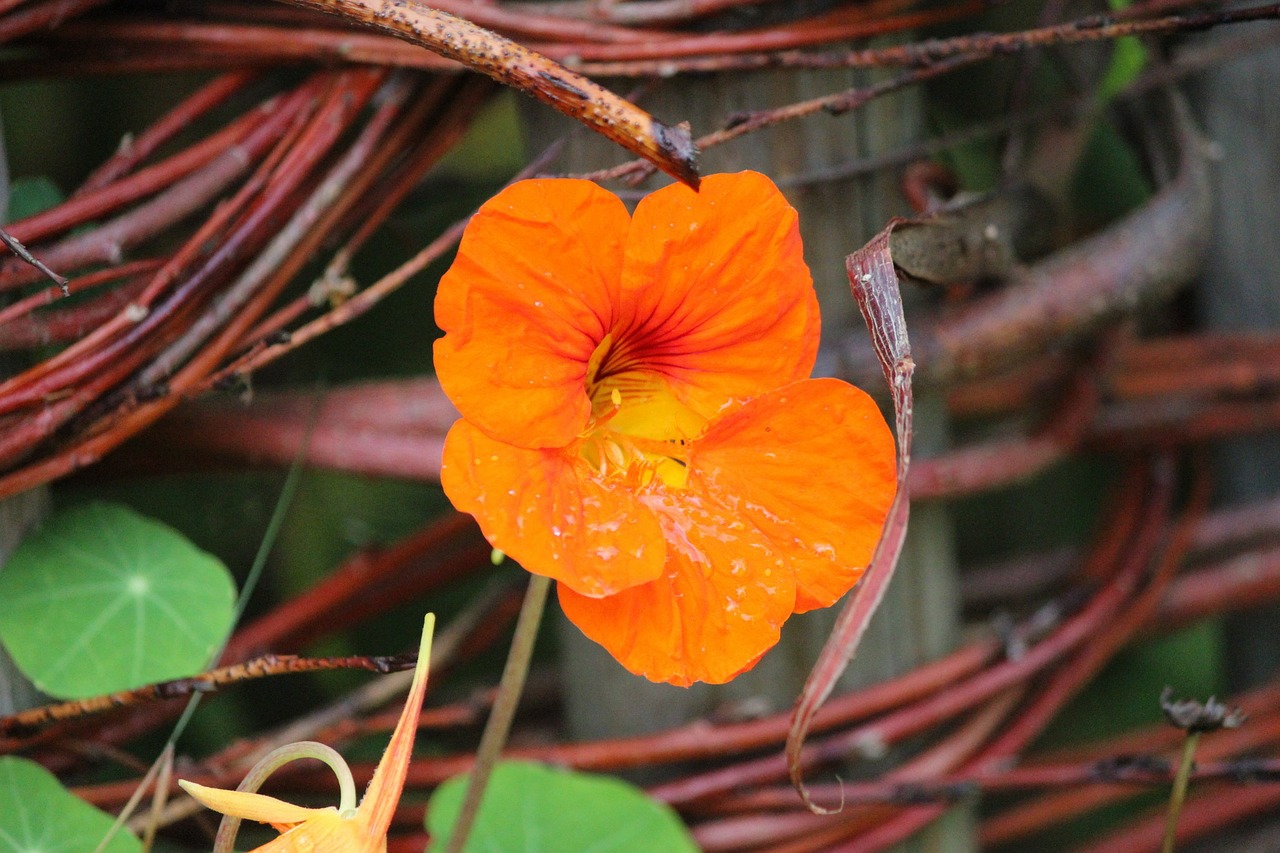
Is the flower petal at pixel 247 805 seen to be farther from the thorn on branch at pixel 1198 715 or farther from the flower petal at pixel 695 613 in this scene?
the thorn on branch at pixel 1198 715

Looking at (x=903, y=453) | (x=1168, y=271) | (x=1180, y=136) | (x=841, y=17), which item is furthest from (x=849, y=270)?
(x=1180, y=136)

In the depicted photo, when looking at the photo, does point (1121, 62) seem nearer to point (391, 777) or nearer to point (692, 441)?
point (692, 441)

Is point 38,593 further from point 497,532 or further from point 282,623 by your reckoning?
point 497,532

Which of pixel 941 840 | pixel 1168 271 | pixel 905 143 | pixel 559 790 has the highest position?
pixel 905 143

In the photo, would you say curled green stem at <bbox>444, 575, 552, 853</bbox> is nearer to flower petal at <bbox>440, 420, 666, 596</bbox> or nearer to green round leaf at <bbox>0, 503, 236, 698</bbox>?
flower petal at <bbox>440, 420, 666, 596</bbox>

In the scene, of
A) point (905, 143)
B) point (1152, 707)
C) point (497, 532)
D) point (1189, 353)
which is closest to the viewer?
point (497, 532)

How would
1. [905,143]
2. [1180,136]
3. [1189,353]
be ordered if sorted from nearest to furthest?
[905,143] < [1180,136] < [1189,353]

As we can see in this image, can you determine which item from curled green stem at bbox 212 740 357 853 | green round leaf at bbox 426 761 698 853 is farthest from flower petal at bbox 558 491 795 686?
green round leaf at bbox 426 761 698 853
